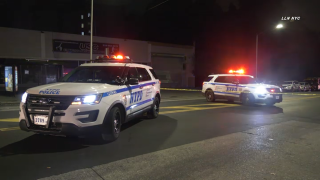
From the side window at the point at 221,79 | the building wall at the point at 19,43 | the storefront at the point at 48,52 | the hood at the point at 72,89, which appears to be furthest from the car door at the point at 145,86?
the building wall at the point at 19,43

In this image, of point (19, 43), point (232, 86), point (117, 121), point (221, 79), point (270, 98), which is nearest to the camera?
point (117, 121)

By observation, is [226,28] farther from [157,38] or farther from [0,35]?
[0,35]

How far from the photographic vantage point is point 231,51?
40000 millimetres

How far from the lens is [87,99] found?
18.2 feet

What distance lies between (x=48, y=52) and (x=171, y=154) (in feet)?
74.9

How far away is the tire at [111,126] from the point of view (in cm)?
612

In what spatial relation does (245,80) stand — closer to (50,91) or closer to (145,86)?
(145,86)

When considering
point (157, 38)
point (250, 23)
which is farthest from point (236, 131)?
point (157, 38)

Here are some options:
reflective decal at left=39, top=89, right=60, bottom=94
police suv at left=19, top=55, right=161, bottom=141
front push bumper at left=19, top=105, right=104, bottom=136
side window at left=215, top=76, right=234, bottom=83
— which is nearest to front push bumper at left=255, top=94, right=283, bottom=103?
A: side window at left=215, top=76, right=234, bottom=83

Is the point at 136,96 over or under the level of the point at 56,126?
over

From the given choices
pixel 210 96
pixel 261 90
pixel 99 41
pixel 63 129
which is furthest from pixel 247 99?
pixel 99 41

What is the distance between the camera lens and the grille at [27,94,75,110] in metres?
5.45

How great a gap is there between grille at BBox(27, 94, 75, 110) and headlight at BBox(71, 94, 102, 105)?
0.33 ft

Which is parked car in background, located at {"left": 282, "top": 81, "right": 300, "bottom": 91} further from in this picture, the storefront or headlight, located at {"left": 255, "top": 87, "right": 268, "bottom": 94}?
headlight, located at {"left": 255, "top": 87, "right": 268, "bottom": 94}
